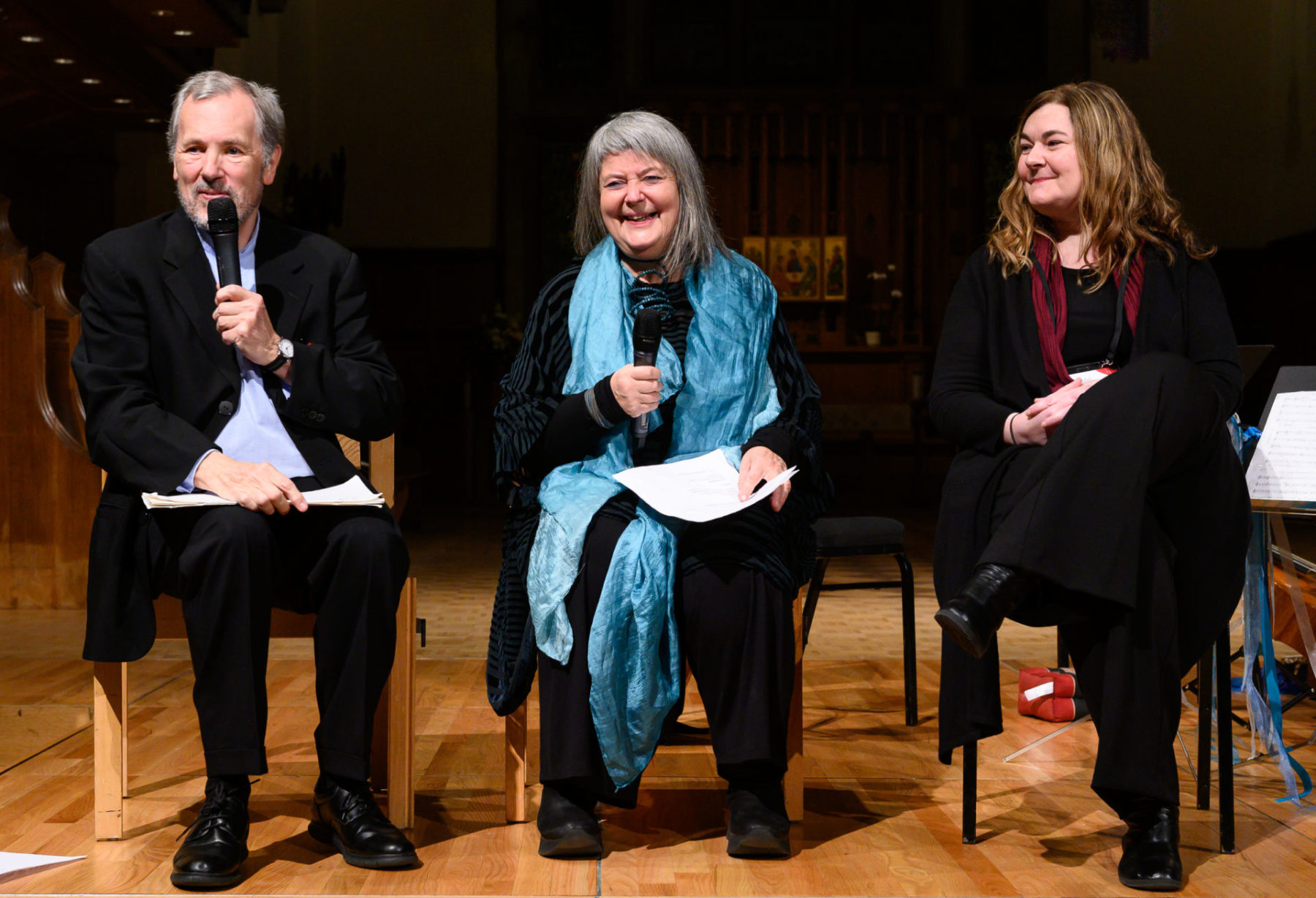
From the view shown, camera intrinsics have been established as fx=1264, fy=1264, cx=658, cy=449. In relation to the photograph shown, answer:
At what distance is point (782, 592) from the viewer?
1953 millimetres

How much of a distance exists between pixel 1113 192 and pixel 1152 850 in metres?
1.02

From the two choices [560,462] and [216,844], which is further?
[560,462]

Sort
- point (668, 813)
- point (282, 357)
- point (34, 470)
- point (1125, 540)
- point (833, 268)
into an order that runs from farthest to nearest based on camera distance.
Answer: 1. point (833, 268)
2. point (34, 470)
3. point (668, 813)
4. point (282, 357)
5. point (1125, 540)

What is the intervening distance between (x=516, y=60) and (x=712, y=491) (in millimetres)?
8642

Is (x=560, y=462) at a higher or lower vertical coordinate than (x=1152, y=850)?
higher

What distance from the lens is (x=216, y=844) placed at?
5.82 feet

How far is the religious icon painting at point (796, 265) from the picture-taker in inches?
388

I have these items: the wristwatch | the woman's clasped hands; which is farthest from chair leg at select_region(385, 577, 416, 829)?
the woman's clasped hands

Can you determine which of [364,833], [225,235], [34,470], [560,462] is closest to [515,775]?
[364,833]

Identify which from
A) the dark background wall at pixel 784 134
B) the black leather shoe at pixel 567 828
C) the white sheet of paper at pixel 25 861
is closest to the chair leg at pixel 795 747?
the black leather shoe at pixel 567 828

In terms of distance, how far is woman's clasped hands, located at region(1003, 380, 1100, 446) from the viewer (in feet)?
6.23

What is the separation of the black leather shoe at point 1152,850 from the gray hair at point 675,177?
1132 mm

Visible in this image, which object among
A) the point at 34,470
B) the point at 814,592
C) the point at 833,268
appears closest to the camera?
the point at 814,592

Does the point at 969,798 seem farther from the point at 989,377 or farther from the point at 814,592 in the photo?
the point at 814,592
